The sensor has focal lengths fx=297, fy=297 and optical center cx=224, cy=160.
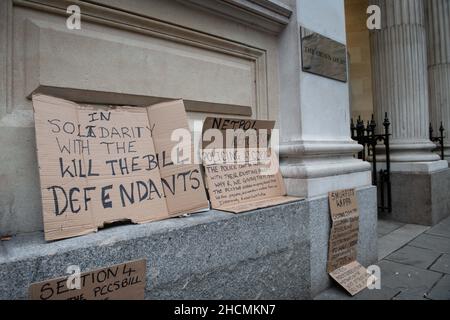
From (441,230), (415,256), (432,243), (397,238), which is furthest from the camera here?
(441,230)

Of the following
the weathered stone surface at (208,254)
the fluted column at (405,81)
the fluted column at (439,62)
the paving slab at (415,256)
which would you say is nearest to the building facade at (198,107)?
the weathered stone surface at (208,254)

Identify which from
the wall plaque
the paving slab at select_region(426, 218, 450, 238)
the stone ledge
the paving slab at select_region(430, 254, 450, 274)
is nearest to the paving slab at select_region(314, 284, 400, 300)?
the stone ledge

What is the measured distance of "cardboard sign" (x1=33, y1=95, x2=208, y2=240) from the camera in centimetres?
150

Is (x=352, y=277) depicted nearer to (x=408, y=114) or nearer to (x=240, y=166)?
(x=240, y=166)

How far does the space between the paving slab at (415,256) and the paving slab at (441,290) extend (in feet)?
1.15

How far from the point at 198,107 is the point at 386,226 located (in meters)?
3.85

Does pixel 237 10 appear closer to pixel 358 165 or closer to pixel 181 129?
pixel 181 129

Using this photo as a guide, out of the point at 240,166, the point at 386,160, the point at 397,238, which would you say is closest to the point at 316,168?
the point at 240,166

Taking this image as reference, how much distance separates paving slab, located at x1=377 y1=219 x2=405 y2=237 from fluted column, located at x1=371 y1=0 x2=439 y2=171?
36.5 inches

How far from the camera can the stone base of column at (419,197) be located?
4600mm

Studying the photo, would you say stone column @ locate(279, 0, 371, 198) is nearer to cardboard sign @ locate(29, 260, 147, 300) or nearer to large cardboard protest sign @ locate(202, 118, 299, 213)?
large cardboard protest sign @ locate(202, 118, 299, 213)

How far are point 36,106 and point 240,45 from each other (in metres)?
1.66

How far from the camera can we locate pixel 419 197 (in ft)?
15.3
